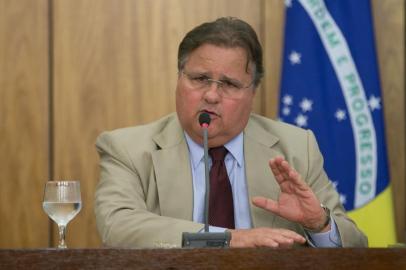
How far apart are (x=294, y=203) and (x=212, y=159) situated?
420 mm

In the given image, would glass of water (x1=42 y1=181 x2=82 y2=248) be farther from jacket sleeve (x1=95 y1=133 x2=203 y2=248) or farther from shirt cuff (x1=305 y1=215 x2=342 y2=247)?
shirt cuff (x1=305 y1=215 x2=342 y2=247)

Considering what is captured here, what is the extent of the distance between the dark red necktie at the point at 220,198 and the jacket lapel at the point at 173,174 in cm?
7

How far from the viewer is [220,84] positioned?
2.66 metres

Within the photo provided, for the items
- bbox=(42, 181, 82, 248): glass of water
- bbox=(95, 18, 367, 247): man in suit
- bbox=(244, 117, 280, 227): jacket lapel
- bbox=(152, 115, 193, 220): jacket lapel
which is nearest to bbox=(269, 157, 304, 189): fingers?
bbox=(95, 18, 367, 247): man in suit

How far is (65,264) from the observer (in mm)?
1520

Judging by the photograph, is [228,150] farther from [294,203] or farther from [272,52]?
[272,52]

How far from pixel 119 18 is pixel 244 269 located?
8.60 feet

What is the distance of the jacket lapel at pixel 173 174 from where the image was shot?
262 cm

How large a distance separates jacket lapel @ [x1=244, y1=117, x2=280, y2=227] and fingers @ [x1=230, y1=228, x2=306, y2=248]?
1.63 ft

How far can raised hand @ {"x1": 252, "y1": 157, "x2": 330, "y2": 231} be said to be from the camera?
2342 millimetres

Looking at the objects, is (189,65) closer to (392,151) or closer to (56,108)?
(56,108)

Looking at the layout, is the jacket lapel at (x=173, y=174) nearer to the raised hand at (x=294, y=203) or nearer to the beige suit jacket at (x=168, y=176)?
the beige suit jacket at (x=168, y=176)

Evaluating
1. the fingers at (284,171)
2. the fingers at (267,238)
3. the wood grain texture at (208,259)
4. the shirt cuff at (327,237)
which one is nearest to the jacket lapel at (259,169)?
the shirt cuff at (327,237)

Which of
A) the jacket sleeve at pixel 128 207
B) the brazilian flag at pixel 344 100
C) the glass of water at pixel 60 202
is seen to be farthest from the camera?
the brazilian flag at pixel 344 100
